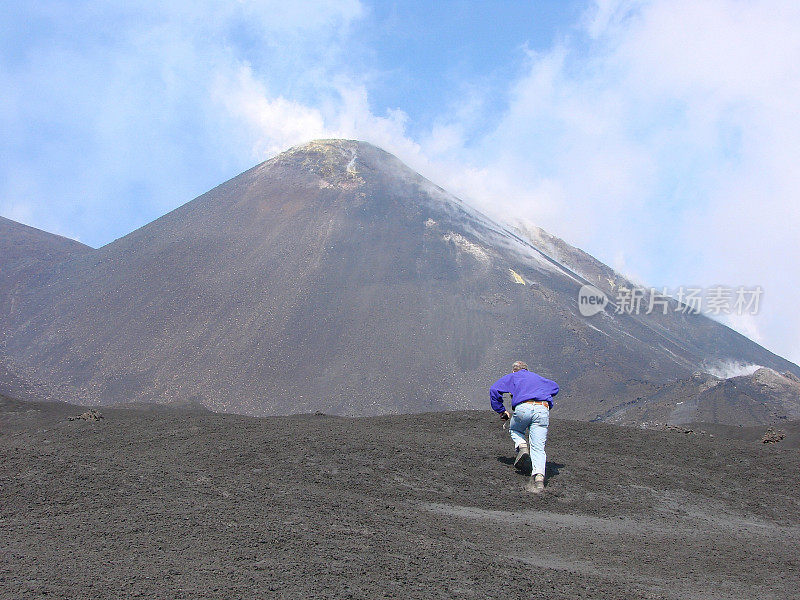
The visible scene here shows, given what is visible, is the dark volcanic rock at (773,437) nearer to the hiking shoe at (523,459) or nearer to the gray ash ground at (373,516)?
the gray ash ground at (373,516)

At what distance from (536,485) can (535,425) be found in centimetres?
71

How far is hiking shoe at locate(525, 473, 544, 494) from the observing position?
7.64 m

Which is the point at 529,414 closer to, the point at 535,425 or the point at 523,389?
the point at 535,425

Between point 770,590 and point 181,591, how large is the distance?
13.7 ft

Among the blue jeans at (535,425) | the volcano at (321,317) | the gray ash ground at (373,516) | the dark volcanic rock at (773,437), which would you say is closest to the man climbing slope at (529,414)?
the blue jeans at (535,425)

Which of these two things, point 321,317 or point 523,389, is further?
point 321,317

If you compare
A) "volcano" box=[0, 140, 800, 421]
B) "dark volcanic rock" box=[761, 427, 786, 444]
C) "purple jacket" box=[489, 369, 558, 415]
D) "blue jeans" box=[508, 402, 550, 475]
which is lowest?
"blue jeans" box=[508, 402, 550, 475]

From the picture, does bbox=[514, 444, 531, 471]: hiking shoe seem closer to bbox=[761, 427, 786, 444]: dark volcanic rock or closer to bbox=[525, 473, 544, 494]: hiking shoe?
bbox=[525, 473, 544, 494]: hiking shoe

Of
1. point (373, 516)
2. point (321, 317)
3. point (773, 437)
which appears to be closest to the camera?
point (373, 516)

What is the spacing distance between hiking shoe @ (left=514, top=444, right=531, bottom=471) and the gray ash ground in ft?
0.49

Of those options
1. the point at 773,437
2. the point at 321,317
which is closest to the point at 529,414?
the point at 773,437

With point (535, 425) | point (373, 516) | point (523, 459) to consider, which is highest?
point (535, 425)

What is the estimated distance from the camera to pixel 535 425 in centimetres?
791

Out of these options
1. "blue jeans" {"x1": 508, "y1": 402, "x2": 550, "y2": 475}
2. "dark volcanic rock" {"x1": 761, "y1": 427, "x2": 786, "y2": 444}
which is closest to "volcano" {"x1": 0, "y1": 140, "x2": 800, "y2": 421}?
"dark volcanic rock" {"x1": 761, "y1": 427, "x2": 786, "y2": 444}
